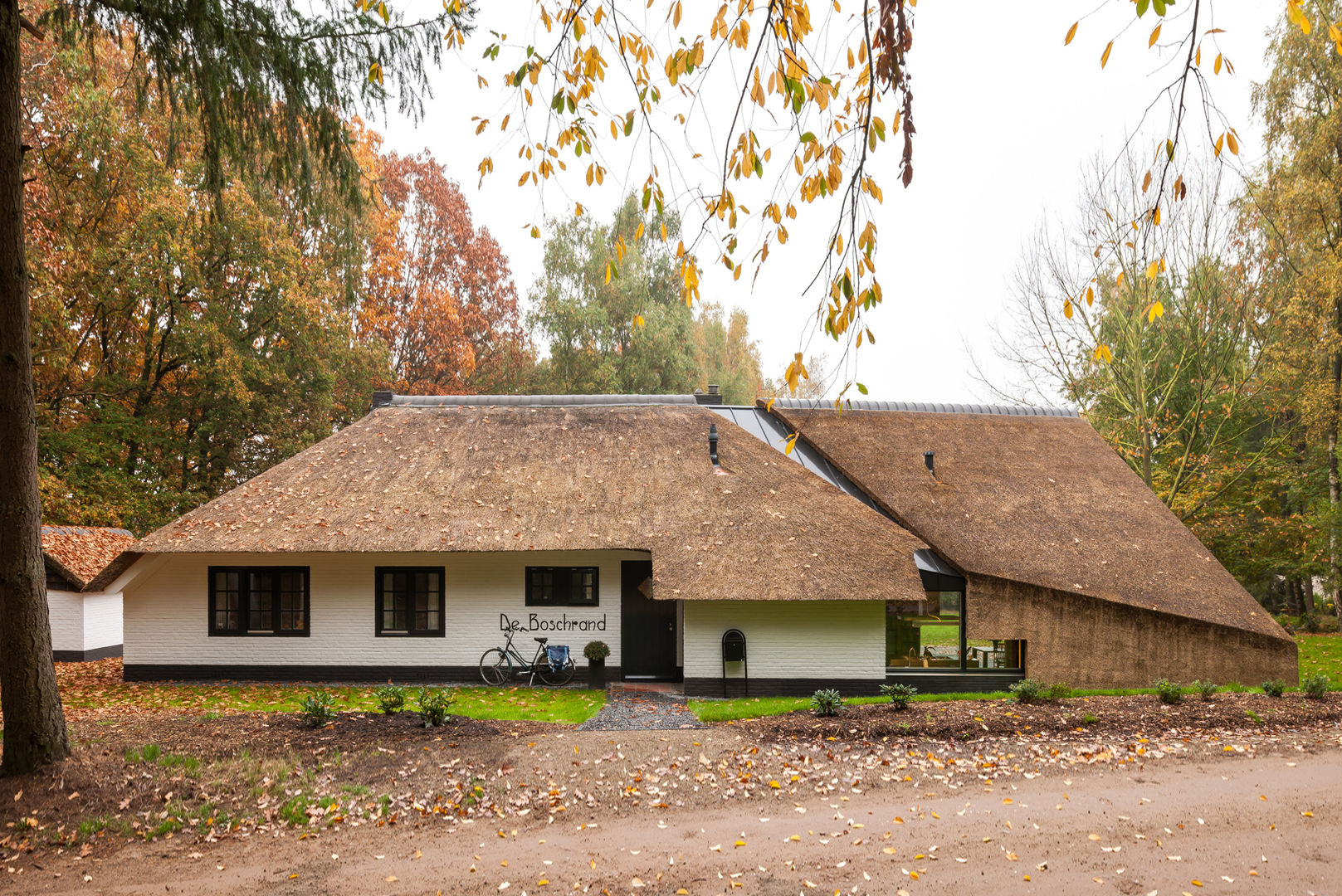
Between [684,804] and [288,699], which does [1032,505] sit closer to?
[684,804]

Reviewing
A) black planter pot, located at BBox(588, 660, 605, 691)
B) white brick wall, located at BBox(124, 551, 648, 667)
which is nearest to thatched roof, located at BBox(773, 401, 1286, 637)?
white brick wall, located at BBox(124, 551, 648, 667)

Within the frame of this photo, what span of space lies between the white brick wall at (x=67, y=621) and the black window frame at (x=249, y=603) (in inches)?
203

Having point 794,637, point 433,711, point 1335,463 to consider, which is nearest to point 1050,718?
point 794,637

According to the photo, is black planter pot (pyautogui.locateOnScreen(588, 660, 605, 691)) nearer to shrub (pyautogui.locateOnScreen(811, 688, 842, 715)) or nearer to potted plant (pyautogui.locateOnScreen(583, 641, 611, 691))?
potted plant (pyautogui.locateOnScreen(583, 641, 611, 691))

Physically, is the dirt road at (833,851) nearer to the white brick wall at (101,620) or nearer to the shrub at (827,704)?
the shrub at (827,704)

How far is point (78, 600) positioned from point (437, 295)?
16.7 metres

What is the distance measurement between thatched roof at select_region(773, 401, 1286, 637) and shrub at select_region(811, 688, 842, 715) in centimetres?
460

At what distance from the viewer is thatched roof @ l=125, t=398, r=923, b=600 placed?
12961mm

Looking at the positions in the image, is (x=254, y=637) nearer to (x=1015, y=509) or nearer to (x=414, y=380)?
(x=1015, y=509)

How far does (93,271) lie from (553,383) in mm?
16300

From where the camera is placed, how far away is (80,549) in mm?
17422

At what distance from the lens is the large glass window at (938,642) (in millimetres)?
13742

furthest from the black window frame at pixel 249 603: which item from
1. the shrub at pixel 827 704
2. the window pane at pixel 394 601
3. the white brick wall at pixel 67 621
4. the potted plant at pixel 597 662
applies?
the shrub at pixel 827 704

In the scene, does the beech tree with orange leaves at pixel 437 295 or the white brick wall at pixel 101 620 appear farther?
the beech tree with orange leaves at pixel 437 295
